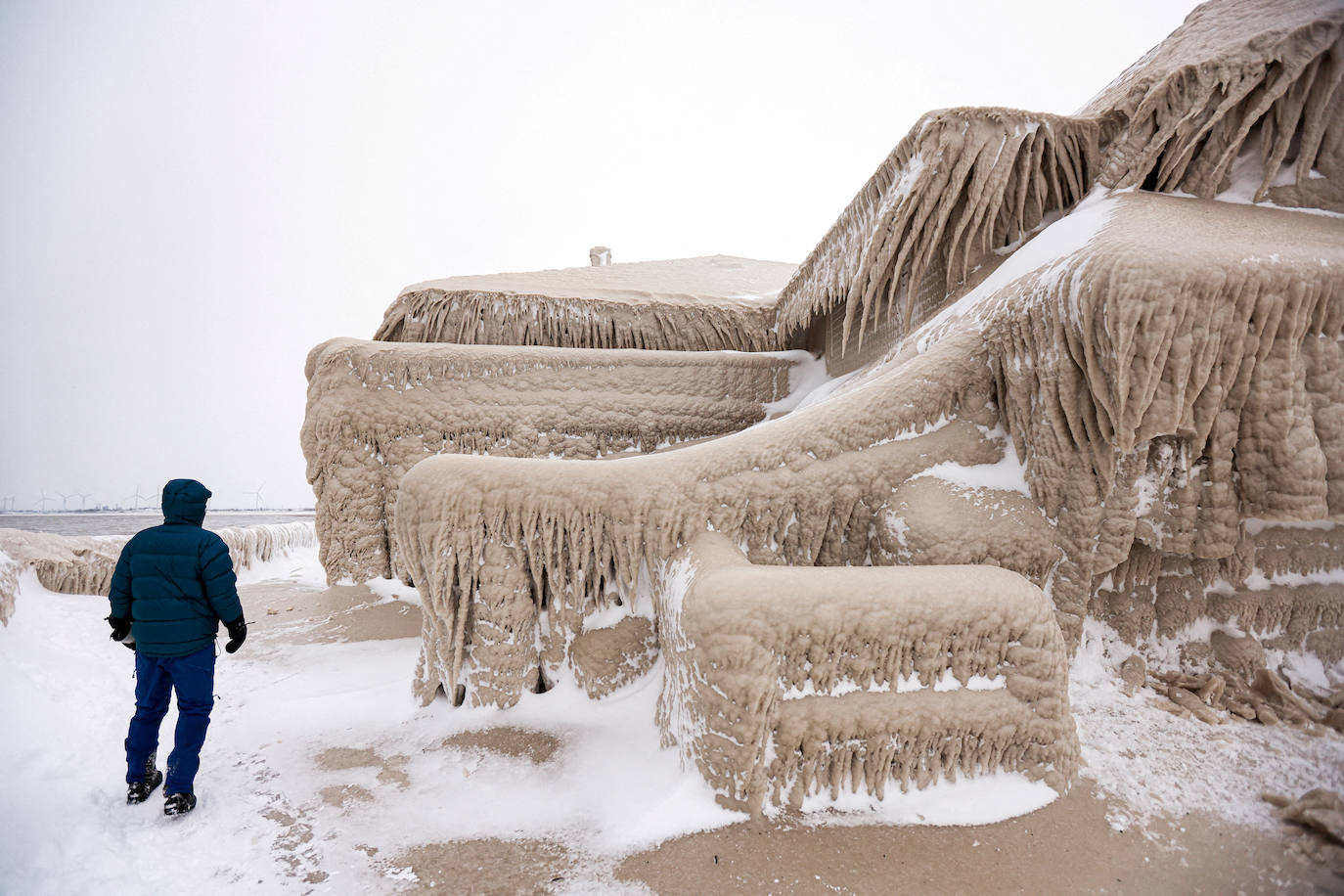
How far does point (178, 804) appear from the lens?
2020 mm

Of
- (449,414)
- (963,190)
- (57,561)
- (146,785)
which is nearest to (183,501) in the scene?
(146,785)

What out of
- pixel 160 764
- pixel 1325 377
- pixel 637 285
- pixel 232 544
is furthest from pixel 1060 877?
pixel 232 544

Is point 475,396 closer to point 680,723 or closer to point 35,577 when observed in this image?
point 680,723

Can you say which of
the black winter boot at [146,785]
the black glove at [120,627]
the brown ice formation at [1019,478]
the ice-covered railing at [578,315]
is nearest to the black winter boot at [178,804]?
the black winter boot at [146,785]

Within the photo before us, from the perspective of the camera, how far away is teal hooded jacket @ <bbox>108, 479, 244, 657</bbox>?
2.17 metres

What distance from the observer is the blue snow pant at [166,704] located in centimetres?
210

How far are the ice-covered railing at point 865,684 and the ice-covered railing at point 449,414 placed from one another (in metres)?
3.07

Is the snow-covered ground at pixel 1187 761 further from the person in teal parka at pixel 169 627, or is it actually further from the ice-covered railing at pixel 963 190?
the person in teal parka at pixel 169 627

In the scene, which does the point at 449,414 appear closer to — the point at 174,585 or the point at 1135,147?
the point at 174,585

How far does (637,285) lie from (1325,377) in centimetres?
565

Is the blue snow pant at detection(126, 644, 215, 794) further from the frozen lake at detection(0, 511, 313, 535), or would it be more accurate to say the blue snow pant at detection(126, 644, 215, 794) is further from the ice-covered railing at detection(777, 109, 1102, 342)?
the frozen lake at detection(0, 511, 313, 535)

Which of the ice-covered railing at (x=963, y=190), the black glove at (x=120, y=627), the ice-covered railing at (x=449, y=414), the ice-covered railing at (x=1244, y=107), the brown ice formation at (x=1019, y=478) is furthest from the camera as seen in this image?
the ice-covered railing at (x=449, y=414)

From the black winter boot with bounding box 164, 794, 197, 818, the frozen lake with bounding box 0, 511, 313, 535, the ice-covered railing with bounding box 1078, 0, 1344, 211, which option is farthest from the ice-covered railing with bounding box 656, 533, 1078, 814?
the frozen lake with bounding box 0, 511, 313, 535

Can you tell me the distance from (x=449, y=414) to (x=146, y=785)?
306 cm
